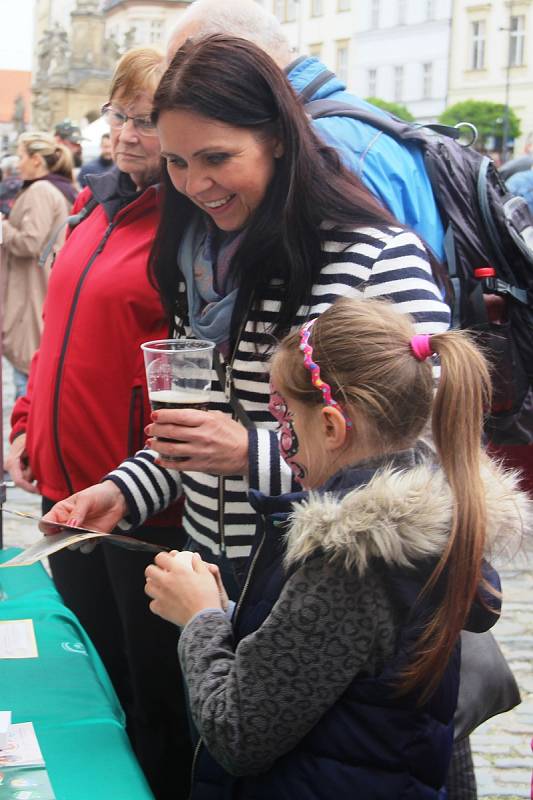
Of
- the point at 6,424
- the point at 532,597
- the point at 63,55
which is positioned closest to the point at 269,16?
the point at 532,597

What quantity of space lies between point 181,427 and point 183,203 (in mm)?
626

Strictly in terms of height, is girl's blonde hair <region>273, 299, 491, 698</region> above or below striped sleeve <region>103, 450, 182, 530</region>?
above

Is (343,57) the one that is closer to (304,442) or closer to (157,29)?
(157,29)

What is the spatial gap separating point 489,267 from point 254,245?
104 cm

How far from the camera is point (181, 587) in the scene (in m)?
1.87

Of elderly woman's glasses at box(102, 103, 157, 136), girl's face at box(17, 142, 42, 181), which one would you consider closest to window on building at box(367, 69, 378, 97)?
girl's face at box(17, 142, 42, 181)

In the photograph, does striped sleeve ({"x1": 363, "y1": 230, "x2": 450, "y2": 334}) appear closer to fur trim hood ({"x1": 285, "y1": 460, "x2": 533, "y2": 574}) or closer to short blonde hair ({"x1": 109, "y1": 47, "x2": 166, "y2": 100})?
fur trim hood ({"x1": 285, "y1": 460, "x2": 533, "y2": 574})

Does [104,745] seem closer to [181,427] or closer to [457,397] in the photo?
[181,427]

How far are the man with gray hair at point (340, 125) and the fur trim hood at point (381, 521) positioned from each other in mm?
1082

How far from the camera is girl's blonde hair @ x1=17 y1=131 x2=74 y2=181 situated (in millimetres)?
8000

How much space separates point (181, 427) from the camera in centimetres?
211

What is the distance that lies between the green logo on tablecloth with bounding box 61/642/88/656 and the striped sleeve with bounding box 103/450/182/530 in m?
0.30

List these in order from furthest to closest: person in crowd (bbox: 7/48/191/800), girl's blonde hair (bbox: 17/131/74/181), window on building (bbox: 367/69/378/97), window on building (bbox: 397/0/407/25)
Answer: window on building (bbox: 367/69/378/97), window on building (bbox: 397/0/407/25), girl's blonde hair (bbox: 17/131/74/181), person in crowd (bbox: 7/48/191/800)

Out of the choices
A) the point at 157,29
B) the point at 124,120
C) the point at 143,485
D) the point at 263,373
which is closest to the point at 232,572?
the point at 143,485
